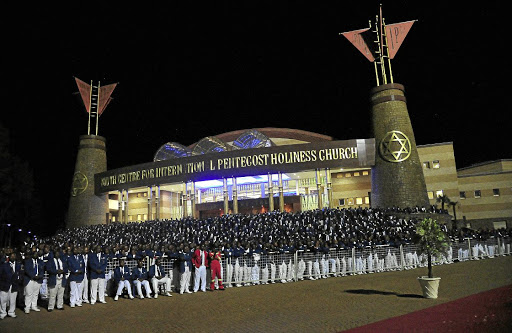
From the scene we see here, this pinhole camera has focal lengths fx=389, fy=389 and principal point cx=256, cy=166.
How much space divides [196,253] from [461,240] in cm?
1474

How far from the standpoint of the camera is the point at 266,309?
9789 millimetres

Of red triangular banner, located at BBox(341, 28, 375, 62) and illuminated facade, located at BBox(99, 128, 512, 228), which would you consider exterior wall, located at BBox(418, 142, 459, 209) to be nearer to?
illuminated facade, located at BBox(99, 128, 512, 228)

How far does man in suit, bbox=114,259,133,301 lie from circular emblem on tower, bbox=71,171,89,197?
31.1 meters

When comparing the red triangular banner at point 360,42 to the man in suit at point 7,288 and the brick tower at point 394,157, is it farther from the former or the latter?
the man in suit at point 7,288

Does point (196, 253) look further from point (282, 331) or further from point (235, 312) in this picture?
point (282, 331)

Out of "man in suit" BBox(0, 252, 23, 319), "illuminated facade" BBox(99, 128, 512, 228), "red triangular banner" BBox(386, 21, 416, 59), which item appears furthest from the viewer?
"illuminated facade" BBox(99, 128, 512, 228)

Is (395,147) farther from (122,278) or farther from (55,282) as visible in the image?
(55,282)

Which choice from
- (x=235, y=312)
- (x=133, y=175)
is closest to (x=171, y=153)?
(x=133, y=175)

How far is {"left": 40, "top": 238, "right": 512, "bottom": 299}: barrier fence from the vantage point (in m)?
14.1

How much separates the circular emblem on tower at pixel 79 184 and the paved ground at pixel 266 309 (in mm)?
31552

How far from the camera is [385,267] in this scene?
1778cm

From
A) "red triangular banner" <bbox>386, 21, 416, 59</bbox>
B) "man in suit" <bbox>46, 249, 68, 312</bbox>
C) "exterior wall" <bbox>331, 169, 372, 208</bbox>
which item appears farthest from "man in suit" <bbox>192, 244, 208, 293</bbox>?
"exterior wall" <bbox>331, 169, 372, 208</bbox>

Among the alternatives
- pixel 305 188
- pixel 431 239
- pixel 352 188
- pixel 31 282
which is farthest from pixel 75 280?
pixel 352 188

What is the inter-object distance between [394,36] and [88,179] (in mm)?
33282
